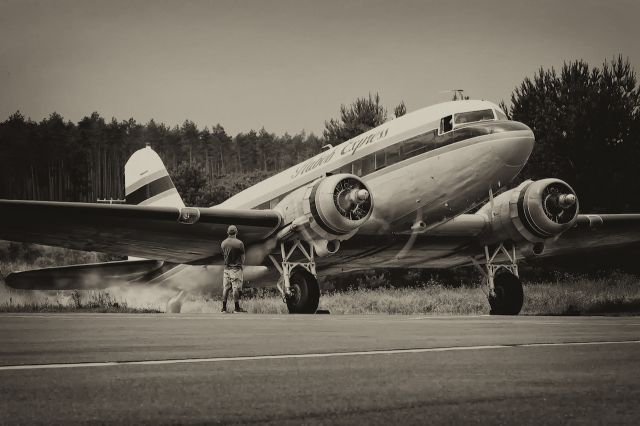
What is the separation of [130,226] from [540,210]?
939cm

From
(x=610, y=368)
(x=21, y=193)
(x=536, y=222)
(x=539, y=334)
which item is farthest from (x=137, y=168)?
(x=610, y=368)

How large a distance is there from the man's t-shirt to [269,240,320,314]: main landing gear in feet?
6.35

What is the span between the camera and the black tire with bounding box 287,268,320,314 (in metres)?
17.8

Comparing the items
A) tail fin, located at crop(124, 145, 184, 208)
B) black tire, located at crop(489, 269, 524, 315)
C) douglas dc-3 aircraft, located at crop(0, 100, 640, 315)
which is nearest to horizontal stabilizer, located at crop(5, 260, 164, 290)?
douglas dc-3 aircraft, located at crop(0, 100, 640, 315)

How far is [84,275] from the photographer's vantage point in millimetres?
22516

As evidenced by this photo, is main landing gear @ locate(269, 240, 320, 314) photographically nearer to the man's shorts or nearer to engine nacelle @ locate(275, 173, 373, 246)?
engine nacelle @ locate(275, 173, 373, 246)

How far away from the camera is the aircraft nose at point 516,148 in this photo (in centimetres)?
1766

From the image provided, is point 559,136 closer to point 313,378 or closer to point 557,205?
point 557,205

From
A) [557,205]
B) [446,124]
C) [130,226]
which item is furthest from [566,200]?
[130,226]

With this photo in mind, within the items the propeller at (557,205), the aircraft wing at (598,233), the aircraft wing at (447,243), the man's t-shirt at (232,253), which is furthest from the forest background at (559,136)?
the man's t-shirt at (232,253)

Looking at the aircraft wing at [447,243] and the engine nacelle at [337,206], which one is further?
the aircraft wing at [447,243]

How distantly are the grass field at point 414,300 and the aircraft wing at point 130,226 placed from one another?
301 cm

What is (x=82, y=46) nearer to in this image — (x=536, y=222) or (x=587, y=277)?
(x=536, y=222)

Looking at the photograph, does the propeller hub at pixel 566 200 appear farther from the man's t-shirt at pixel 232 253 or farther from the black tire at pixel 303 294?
the man's t-shirt at pixel 232 253
